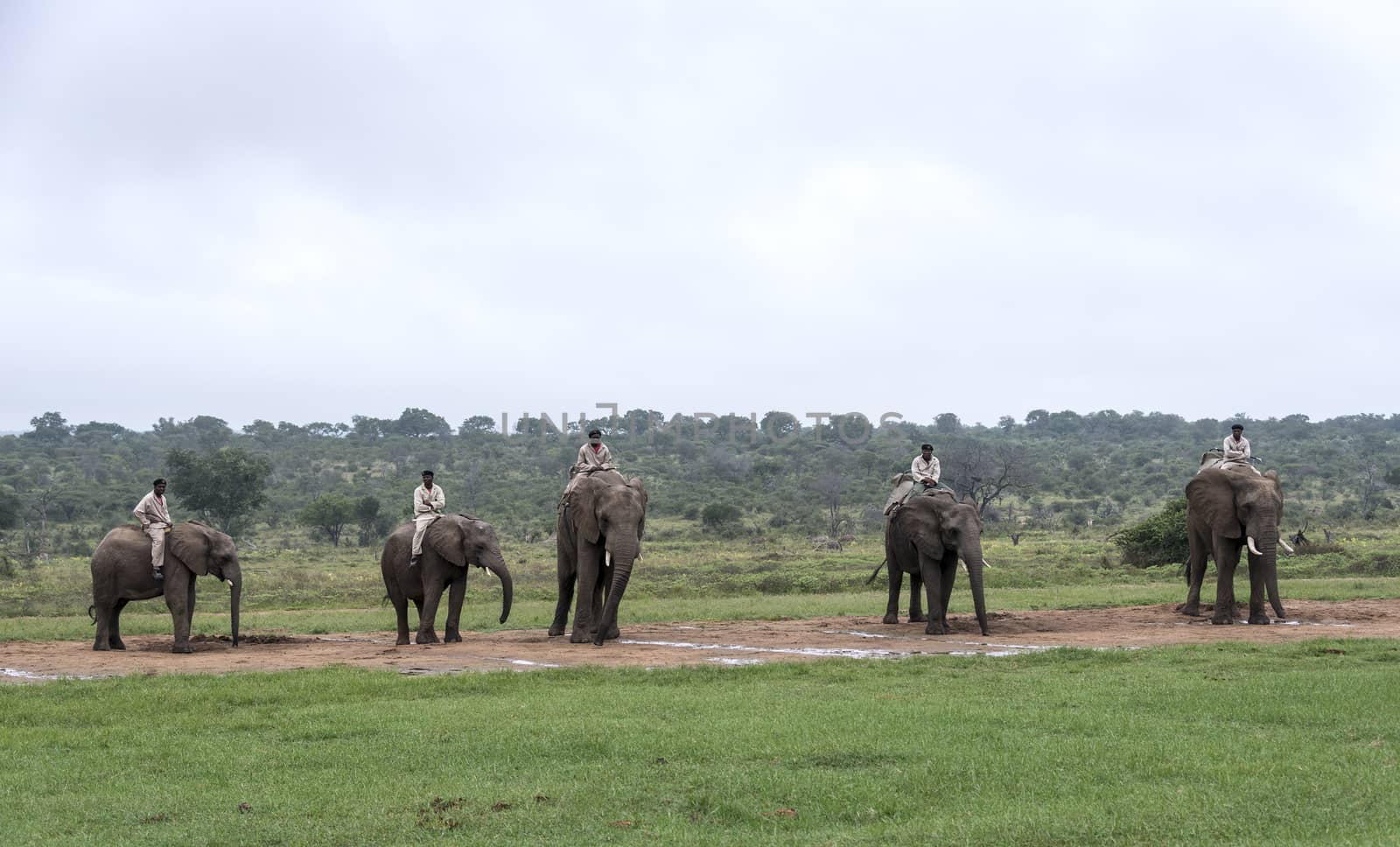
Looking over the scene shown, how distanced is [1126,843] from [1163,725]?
3661 mm

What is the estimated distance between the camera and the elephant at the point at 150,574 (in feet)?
68.9

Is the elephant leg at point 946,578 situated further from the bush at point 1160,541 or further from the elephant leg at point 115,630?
the bush at point 1160,541

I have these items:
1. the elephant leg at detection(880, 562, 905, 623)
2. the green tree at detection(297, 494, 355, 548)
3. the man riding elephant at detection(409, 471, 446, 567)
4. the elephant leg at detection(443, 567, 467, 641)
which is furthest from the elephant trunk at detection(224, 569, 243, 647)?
the green tree at detection(297, 494, 355, 548)

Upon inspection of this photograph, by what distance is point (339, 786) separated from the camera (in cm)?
985

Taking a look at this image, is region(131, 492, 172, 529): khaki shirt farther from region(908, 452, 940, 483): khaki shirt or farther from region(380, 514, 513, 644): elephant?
region(908, 452, 940, 483): khaki shirt

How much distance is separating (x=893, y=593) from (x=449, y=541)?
830 centimetres

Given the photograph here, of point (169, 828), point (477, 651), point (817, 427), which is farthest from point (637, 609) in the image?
point (817, 427)

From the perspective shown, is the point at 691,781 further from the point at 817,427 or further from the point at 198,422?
the point at 198,422

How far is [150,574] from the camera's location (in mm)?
21328

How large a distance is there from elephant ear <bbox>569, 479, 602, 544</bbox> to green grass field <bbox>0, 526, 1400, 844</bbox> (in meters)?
5.04

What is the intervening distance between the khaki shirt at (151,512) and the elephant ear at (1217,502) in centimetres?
1749

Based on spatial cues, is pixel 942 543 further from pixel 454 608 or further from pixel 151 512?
pixel 151 512

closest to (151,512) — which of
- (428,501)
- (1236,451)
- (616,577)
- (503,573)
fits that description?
(428,501)

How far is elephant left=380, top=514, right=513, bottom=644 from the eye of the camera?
21609 mm
